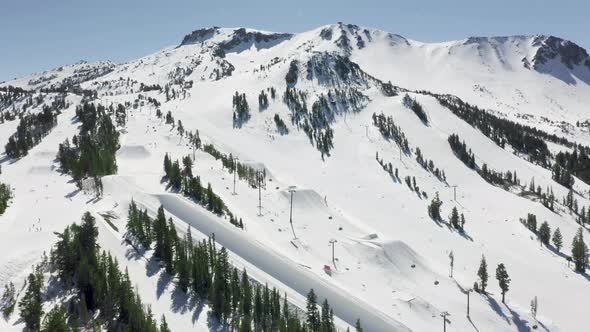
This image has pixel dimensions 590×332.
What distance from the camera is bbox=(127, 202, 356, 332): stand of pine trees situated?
81562mm

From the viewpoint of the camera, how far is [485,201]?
7825 inches

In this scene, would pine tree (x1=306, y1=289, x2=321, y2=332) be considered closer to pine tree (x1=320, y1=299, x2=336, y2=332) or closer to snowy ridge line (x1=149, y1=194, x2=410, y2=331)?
pine tree (x1=320, y1=299, x2=336, y2=332)

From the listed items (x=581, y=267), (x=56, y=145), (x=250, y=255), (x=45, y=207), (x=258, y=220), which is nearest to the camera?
(x=250, y=255)

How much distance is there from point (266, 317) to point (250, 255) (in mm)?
22053

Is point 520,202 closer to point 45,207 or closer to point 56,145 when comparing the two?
point 45,207

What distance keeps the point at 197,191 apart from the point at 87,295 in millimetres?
55891

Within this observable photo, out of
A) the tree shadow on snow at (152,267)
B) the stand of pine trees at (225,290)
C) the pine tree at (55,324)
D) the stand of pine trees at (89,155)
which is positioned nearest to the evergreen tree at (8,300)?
the pine tree at (55,324)

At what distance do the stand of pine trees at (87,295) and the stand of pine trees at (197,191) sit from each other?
136 feet

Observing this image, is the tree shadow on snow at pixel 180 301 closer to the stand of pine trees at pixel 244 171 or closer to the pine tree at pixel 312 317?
the pine tree at pixel 312 317

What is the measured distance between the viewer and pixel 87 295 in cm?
7469

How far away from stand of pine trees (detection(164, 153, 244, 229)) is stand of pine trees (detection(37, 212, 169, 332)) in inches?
1630

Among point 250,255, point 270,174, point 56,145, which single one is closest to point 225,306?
point 250,255

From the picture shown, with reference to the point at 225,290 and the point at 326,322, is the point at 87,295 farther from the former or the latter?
the point at 326,322

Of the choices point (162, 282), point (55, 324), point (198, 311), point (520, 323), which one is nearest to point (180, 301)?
point (198, 311)
